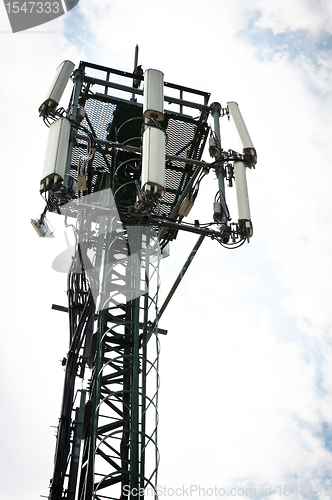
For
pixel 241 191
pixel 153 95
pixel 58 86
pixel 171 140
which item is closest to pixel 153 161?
pixel 153 95

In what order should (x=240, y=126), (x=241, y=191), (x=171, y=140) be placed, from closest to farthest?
(x=241, y=191)
(x=240, y=126)
(x=171, y=140)

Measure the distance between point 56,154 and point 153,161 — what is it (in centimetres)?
202

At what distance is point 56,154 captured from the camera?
11.2m

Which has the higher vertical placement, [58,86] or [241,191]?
[58,86]

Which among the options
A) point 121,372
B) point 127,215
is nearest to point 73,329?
point 121,372

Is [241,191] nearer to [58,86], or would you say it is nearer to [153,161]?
[153,161]

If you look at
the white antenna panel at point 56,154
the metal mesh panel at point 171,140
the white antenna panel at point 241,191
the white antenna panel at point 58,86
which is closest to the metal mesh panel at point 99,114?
the metal mesh panel at point 171,140

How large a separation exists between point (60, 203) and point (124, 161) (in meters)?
3.68

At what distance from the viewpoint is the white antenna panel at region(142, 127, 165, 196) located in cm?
1090

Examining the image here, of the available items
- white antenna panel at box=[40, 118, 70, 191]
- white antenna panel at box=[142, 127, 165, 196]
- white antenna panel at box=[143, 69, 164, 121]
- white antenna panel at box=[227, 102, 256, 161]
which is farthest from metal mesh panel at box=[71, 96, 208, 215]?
white antenna panel at box=[142, 127, 165, 196]

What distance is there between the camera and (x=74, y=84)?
544 inches

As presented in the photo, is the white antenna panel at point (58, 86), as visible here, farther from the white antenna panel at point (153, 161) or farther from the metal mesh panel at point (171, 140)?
the white antenna panel at point (153, 161)

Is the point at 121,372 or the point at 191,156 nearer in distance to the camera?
the point at 121,372

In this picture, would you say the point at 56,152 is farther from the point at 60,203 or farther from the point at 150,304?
the point at 150,304
